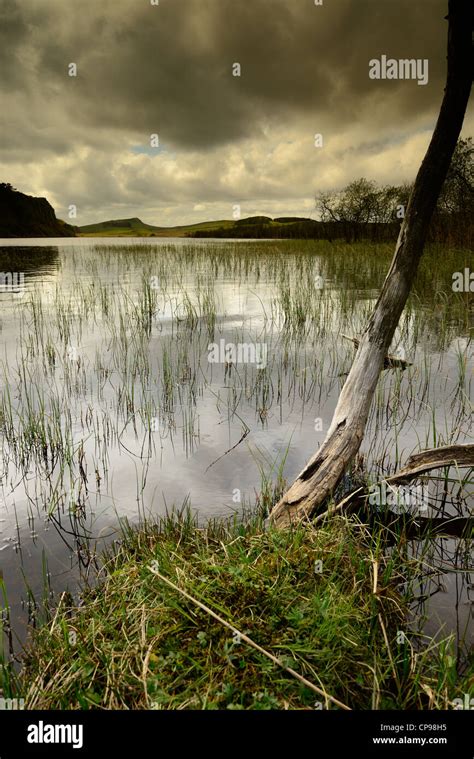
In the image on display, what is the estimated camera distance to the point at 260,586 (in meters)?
2.12

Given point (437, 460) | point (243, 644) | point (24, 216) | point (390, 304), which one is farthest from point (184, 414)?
point (24, 216)

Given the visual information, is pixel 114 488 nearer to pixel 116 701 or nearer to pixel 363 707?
pixel 116 701

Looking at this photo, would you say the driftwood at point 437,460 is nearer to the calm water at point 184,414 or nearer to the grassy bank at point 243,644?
the calm water at point 184,414

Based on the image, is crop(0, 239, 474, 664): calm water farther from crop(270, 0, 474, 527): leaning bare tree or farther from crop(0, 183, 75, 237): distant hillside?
crop(0, 183, 75, 237): distant hillside

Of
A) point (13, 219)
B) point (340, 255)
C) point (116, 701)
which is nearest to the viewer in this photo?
point (116, 701)

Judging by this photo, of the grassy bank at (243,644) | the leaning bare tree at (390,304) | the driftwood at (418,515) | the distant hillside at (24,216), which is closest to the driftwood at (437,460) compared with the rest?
the driftwood at (418,515)

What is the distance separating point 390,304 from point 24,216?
83533mm

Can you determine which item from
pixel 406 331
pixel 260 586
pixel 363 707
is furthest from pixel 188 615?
pixel 406 331

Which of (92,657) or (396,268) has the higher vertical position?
(396,268)

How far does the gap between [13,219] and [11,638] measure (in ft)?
268

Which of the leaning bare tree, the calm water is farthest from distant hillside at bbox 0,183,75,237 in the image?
the leaning bare tree

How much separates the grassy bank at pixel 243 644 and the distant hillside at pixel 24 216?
78474mm

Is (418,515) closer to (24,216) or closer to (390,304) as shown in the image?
(390,304)

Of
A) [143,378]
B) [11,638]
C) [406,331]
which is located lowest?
[11,638]
